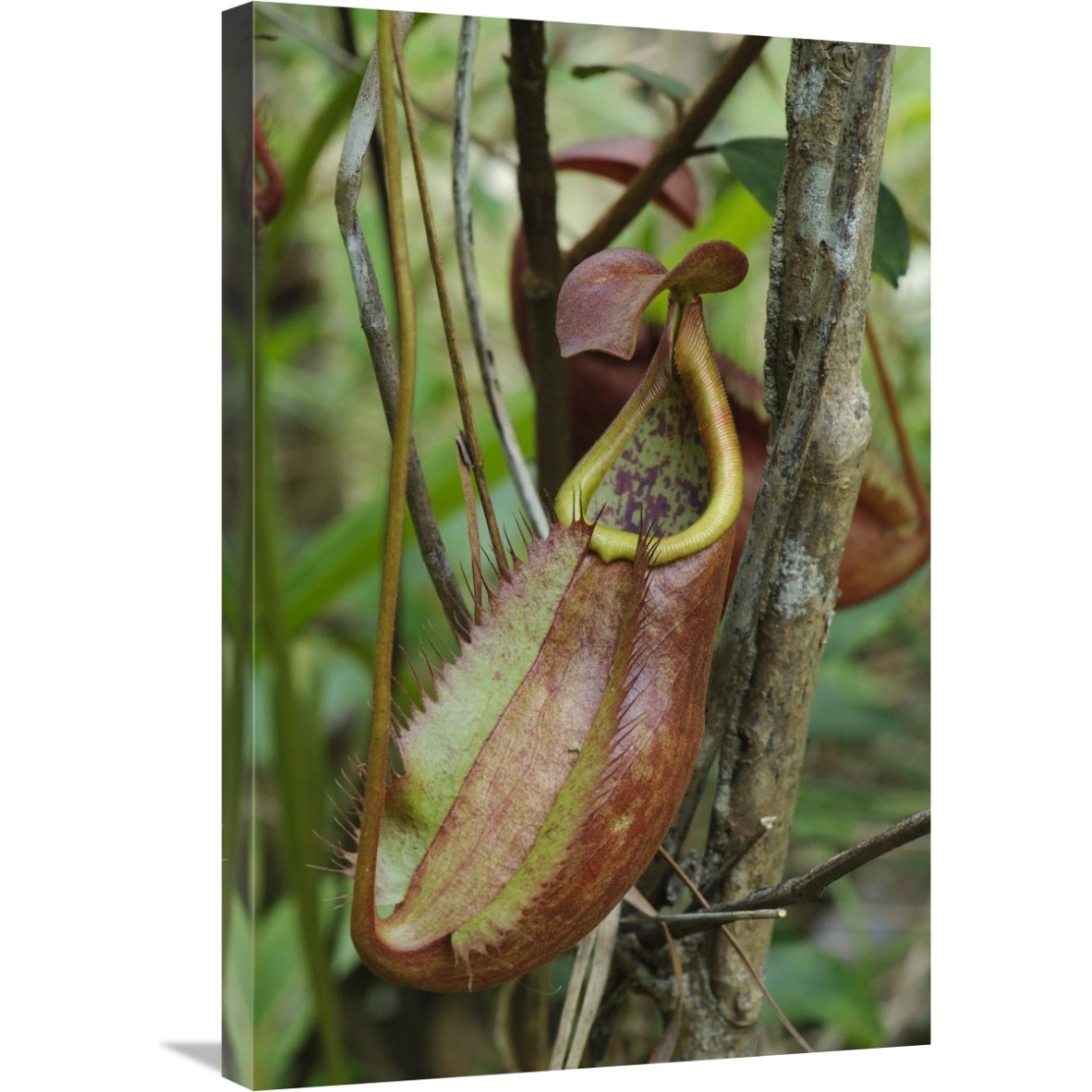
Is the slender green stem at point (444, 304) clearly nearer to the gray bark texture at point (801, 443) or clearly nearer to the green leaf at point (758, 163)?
the gray bark texture at point (801, 443)

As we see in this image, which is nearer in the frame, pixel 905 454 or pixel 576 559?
pixel 576 559

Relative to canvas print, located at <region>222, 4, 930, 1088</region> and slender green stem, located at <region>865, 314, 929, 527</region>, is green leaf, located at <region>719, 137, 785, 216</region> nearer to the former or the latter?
canvas print, located at <region>222, 4, 930, 1088</region>

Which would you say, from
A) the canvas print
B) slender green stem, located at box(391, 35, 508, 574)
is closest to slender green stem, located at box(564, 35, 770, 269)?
the canvas print

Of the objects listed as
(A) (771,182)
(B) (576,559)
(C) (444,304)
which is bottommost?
(B) (576,559)

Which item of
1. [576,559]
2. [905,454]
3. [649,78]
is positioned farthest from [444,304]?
[905,454]

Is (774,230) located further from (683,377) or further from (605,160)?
(605,160)

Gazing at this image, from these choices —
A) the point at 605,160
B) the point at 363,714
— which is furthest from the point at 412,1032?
the point at 605,160

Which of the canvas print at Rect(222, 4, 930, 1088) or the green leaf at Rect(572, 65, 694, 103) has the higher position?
the green leaf at Rect(572, 65, 694, 103)

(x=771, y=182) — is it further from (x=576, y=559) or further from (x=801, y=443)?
(x=576, y=559)
